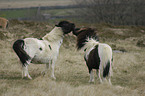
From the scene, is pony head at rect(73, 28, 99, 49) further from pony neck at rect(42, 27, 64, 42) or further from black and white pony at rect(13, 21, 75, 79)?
pony neck at rect(42, 27, 64, 42)

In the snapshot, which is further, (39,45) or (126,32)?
(126,32)

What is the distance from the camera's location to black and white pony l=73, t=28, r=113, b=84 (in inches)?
291

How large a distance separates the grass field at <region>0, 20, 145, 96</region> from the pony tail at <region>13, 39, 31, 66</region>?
0.68 metres

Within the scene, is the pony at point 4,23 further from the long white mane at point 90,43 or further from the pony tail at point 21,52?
the pony tail at point 21,52

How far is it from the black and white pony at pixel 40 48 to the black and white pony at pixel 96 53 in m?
0.71

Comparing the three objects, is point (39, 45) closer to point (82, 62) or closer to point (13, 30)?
point (82, 62)

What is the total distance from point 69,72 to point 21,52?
12.8 ft

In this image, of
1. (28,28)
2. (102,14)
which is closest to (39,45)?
(28,28)

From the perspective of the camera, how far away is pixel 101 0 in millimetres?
52531

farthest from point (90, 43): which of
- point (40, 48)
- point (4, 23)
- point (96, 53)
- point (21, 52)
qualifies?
point (4, 23)

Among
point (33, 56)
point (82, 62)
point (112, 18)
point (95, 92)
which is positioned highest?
point (33, 56)

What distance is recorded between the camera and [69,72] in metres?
10.4

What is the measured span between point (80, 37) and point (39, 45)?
75.1 inches

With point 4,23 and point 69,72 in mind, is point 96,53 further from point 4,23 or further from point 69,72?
point 4,23
